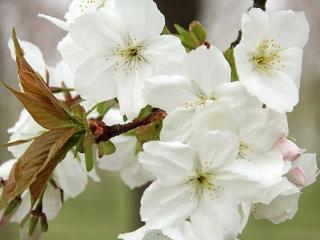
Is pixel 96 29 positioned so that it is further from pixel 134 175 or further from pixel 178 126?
pixel 134 175

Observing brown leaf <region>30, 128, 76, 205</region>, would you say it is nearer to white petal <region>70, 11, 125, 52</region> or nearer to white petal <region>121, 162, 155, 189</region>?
white petal <region>70, 11, 125, 52</region>

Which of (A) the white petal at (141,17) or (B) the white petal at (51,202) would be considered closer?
(A) the white petal at (141,17)

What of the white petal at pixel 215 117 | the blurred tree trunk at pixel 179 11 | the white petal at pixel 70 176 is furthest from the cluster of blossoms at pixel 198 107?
the blurred tree trunk at pixel 179 11

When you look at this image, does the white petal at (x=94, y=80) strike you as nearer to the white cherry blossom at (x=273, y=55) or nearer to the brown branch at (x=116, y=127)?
the brown branch at (x=116, y=127)

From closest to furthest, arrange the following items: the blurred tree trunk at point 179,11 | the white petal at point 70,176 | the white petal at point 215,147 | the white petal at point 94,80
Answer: the white petal at point 215,147 < the white petal at point 94,80 < the white petal at point 70,176 < the blurred tree trunk at point 179,11

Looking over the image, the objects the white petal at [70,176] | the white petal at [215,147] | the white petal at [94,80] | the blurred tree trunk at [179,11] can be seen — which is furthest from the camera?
the blurred tree trunk at [179,11]

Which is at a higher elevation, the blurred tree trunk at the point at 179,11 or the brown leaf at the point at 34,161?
the brown leaf at the point at 34,161

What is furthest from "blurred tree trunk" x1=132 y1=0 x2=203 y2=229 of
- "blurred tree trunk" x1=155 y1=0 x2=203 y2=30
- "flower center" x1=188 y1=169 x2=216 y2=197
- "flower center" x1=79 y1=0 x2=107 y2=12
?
"flower center" x1=188 y1=169 x2=216 y2=197
